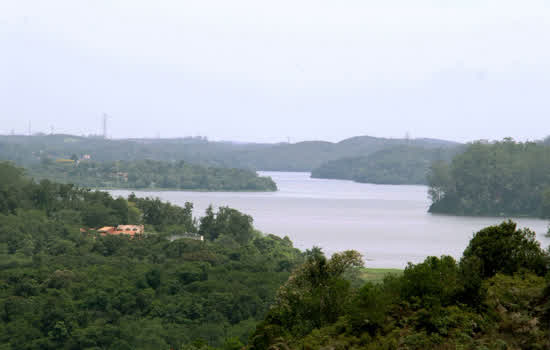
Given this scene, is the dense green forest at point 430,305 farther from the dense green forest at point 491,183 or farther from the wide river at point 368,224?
the dense green forest at point 491,183

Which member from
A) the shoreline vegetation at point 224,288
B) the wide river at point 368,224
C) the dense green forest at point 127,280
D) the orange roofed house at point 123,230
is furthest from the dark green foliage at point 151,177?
the orange roofed house at point 123,230

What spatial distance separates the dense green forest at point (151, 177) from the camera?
150375 mm

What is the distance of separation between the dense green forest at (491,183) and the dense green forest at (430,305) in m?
89.4

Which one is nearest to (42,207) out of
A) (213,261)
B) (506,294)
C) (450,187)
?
(213,261)

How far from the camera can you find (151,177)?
156250 mm

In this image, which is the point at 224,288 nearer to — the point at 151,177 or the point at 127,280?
the point at 127,280

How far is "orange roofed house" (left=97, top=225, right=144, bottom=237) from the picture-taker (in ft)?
186

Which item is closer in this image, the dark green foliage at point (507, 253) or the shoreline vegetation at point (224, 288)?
the shoreline vegetation at point (224, 288)

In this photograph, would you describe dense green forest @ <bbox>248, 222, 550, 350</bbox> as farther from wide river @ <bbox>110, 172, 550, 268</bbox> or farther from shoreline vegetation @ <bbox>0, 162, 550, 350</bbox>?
wide river @ <bbox>110, 172, 550, 268</bbox>

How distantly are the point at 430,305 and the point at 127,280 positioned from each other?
27.6m

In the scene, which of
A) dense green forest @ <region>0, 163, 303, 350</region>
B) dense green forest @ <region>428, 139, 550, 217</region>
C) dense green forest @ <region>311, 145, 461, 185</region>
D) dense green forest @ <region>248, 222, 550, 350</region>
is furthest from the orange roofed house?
dense green forest @ <region>311, 145, 461, 185</region>

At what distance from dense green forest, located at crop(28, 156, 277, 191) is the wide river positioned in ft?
48.6

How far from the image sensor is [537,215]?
10081cm

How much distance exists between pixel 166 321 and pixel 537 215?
79545mm
